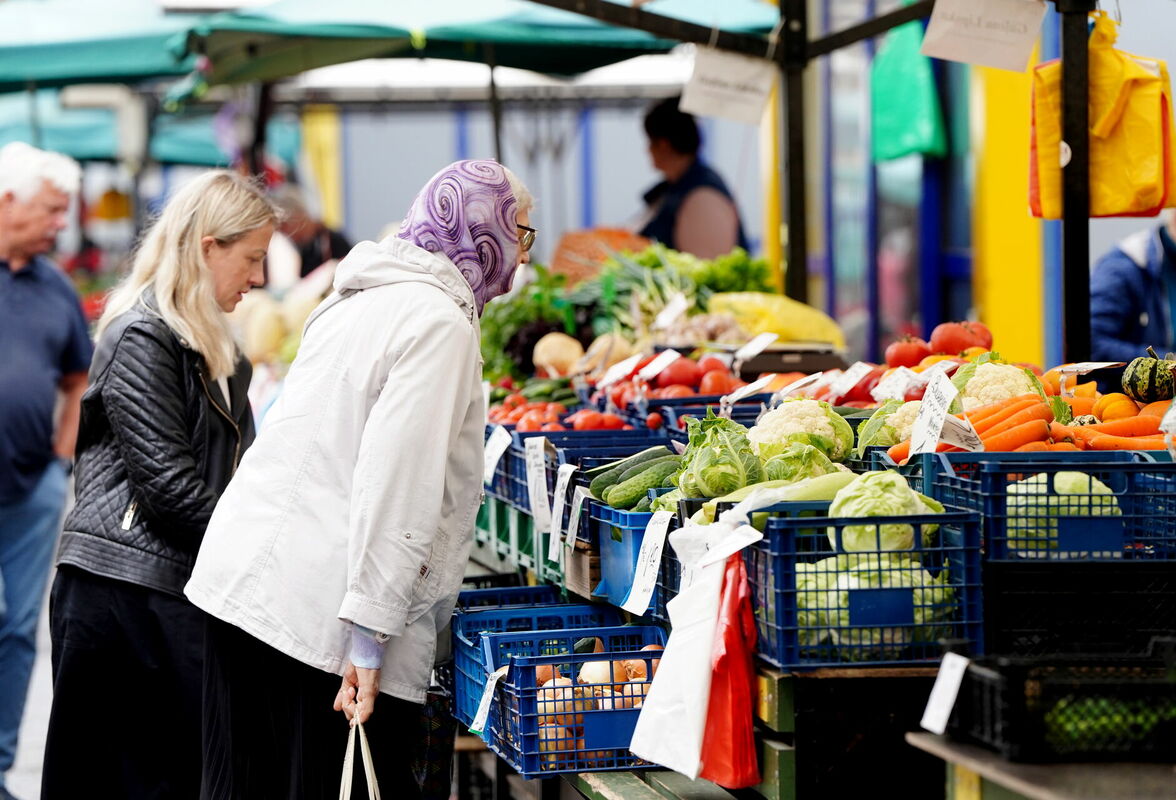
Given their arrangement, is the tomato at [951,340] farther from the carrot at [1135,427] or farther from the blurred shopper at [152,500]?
the blurred shopper at [152,500]

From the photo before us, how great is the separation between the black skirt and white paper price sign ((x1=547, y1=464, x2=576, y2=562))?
56cm

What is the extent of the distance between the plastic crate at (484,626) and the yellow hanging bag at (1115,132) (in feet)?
5.50

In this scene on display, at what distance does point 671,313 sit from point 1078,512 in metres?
3.08

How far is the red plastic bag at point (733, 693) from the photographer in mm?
2479

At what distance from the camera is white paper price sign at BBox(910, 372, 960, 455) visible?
9.03ft

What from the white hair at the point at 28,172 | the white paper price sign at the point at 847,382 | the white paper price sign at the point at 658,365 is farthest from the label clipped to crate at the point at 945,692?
the white hair at the point at 28,172

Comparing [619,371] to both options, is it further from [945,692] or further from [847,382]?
[945,692]

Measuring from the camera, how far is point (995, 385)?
312 cm

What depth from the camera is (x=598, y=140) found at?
22.7 metres

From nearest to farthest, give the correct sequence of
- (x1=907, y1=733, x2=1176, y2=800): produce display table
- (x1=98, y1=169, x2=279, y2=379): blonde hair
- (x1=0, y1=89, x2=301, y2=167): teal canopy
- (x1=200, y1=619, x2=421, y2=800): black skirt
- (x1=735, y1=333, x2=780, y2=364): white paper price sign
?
(x1=907, y1=733, x2=1176, y2=800): produce display table → (x1=200, y1=619, x2=421, y2=800): black skirt → (x1=98, y1=169, x2=279, y2=379): blonde hair → (x1=735, y1=333, x2=780, y2=364): white paper price sign → (x1=0, y1=89, x2=301, y2=167): teal canopy

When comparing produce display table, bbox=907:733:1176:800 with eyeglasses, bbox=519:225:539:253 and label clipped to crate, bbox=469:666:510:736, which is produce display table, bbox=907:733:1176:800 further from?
eyeglasses, bbox=519:225:539:253

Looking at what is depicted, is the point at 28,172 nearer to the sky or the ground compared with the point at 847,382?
nearer to the sky

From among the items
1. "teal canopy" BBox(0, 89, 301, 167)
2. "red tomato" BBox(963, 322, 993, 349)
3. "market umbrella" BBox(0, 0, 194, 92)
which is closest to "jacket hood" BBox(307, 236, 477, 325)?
"red tomato" BBox(963, 322, 993, 349)

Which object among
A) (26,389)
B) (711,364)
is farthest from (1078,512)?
(26,389)
